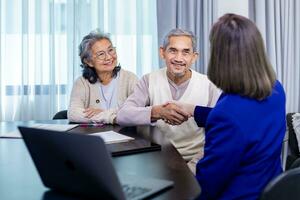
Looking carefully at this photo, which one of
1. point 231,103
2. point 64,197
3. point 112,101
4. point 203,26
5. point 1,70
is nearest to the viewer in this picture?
point 64,197

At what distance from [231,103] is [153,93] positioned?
0.88m

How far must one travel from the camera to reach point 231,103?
4.12 feet

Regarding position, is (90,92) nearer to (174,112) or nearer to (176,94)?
Answer: (176,94)

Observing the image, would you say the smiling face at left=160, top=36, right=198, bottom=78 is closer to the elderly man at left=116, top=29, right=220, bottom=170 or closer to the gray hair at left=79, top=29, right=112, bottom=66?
the elderly man at left=116, top=29, right=220, bottom=170

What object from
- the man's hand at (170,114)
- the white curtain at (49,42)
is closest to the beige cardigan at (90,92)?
the man's hand at (170,114)

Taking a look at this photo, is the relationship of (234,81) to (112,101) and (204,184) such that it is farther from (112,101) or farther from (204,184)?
(112,101)

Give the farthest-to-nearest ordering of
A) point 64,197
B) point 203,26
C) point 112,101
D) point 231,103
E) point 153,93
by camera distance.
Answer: point 203,26 < point 112,101 < point 153,93 < point 231,103 < point 64,197

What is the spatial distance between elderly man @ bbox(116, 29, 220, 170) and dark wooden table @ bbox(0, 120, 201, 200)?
0.26 m

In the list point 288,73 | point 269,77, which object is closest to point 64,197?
point 269,77

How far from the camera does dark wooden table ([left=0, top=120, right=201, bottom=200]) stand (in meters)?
1.05

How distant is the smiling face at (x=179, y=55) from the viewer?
6.70 ft

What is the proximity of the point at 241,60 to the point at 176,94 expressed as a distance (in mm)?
834

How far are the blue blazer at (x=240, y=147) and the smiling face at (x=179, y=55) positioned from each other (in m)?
0.75

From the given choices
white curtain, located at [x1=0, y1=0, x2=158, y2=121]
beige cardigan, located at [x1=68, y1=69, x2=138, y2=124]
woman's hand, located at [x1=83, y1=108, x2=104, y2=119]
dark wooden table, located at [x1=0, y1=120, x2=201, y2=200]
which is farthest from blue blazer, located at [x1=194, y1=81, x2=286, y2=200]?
white curtain, located at [x1=0, y1=0, x2=158, y2=121]
